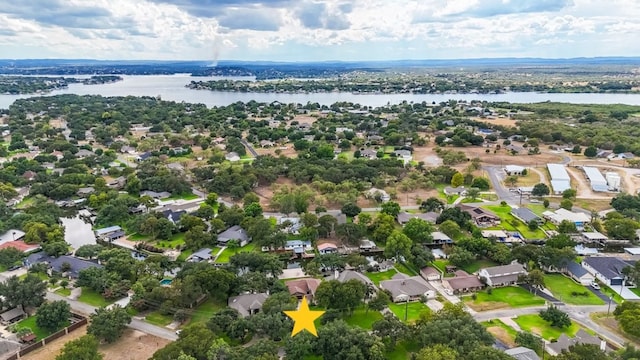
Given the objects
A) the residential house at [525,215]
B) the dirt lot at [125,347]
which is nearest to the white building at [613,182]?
the residential house at [525,215]

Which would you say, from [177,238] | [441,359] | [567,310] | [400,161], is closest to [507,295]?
[567,310]

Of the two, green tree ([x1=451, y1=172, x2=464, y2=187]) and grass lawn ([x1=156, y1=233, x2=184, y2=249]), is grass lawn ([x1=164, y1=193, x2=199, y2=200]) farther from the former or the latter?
green tree ([x1=451, y1=172, x2=464, y2=187])

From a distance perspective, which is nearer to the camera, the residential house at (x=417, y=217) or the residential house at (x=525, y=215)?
the residential house at (x=417, y=217)

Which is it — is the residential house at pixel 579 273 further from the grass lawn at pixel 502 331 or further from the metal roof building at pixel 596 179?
the metal roof building at pixel 596 179

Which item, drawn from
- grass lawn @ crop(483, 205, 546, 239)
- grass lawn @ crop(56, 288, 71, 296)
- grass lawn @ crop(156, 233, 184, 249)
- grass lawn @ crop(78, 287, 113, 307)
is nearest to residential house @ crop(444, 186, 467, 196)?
grass lawn @ crop(483, 205, 546, 239)

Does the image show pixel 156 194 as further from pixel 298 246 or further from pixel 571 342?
pixel 571 342

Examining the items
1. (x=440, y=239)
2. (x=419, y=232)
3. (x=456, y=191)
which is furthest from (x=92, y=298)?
(x=456, y=191)

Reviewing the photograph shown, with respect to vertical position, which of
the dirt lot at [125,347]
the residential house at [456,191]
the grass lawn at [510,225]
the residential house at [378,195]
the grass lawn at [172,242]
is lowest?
the dirt lot at [125,347]
